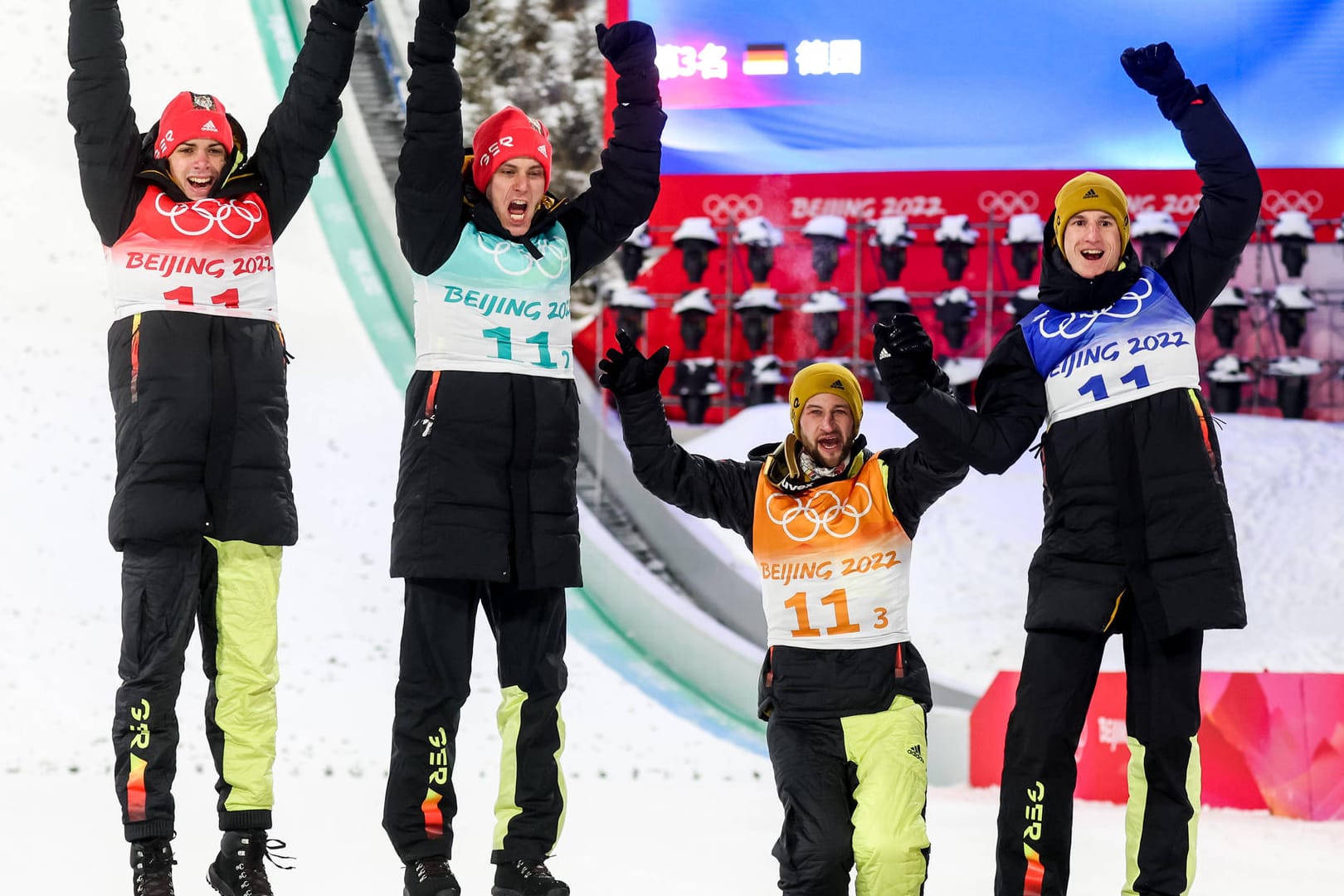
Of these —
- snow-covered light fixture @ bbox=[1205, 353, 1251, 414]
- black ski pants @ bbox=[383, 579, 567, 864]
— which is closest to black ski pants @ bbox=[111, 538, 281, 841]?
black ski pants @ bbox=[383, 579, 567, 864]

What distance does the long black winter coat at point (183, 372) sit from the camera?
2.85 m

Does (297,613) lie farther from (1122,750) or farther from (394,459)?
(1122,750)

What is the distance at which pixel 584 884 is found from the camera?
3.31 m

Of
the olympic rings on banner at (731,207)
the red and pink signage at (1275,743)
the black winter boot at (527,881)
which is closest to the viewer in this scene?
the black winter boot at (527,881)

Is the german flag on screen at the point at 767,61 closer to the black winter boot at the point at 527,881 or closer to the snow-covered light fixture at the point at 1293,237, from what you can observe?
the snow-covered light fixture at the point at 1293,237

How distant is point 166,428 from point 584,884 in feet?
4.32

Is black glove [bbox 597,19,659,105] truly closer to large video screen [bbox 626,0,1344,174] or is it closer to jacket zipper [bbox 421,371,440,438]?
jacket zipper [bbox 421,371,440,438]

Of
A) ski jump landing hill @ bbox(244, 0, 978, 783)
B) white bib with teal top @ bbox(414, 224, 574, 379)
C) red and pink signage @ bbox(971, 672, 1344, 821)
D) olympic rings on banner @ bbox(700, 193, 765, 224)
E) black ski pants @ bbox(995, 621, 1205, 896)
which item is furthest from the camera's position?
olympic rings on banner @ bbox(700, 193, 765, 224)

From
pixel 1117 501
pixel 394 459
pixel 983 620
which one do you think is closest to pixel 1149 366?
pixel 1117 501

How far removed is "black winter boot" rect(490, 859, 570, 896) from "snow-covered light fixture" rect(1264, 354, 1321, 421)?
459 centimetres

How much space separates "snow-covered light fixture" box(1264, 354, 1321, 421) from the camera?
6.34m

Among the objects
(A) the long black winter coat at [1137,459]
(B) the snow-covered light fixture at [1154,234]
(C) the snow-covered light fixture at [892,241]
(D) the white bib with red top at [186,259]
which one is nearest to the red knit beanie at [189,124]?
(D) the white bib with red top at [186,259]

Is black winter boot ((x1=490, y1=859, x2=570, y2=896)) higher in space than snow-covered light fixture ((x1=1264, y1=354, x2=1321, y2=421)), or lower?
lower

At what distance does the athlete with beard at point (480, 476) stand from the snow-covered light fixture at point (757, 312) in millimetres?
3341
